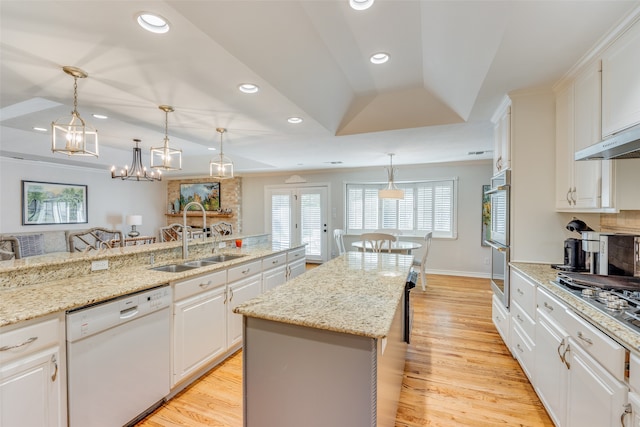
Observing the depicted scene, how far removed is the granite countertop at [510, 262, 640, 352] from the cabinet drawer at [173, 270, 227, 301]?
238cm

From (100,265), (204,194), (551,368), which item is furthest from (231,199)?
(551,368)

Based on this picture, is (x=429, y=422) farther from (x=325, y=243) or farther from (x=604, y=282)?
(x=325, y=243)

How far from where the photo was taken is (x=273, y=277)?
3301 mm

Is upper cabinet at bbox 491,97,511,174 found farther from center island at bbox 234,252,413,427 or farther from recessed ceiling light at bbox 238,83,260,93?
recessed ceiling light at bbox 238,83,260,93

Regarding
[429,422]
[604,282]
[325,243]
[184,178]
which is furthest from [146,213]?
[604,282]

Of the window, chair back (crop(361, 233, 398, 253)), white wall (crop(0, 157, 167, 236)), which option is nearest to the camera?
chair back (crop(361, 233, 398, 253))

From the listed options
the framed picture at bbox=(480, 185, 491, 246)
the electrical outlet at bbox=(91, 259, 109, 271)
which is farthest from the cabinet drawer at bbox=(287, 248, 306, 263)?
the framed picture at bbox=(480, 185, 491, 246)

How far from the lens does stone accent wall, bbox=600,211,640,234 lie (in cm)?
195

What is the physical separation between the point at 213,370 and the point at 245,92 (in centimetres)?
235

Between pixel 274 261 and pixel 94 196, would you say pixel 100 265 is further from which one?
pixel 94 196

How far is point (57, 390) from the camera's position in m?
1.41

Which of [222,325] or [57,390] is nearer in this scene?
[57,390]

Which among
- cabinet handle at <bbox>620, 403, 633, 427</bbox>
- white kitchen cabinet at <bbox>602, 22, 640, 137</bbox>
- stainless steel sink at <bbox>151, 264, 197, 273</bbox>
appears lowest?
cabinet handle at <bbox>620, 403, 633, 427</bbox>

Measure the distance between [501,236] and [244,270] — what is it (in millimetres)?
2467
